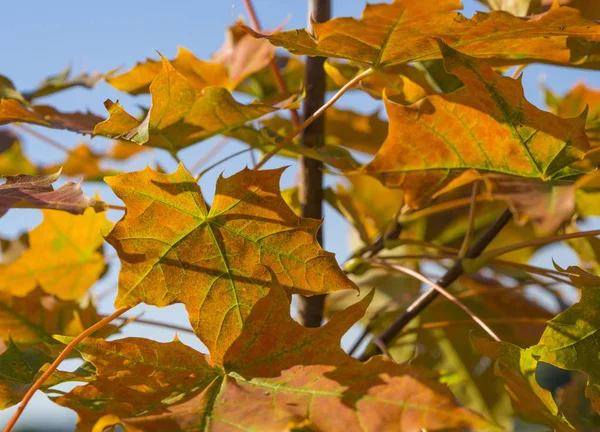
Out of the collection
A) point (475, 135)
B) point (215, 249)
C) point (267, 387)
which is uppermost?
point (475, 135)

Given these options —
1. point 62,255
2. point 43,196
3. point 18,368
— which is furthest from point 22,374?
point 62,255

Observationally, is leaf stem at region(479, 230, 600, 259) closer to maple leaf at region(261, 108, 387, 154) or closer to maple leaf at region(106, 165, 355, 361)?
maple leaf at region(106, 165, 355, 361)

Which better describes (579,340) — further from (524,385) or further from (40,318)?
(40,318)

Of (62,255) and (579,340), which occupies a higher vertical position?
(62,255)

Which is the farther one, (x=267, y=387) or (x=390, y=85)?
(x=390, y=85)

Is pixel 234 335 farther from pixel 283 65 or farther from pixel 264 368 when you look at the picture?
pixel 283 65

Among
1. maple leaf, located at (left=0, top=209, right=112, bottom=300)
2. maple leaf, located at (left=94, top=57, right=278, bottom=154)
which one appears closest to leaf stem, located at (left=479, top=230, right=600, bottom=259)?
maple leaf, located at (left=94, top=57, right=278, bottom=154)

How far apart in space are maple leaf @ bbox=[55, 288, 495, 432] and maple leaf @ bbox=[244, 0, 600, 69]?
0.71 feet

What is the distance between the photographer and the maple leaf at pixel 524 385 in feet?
1.56

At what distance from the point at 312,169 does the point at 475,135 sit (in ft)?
0.79

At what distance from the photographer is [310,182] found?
808 millimetres

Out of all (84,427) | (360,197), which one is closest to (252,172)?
(84,427)

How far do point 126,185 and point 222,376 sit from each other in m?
0.16

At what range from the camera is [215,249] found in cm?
55
